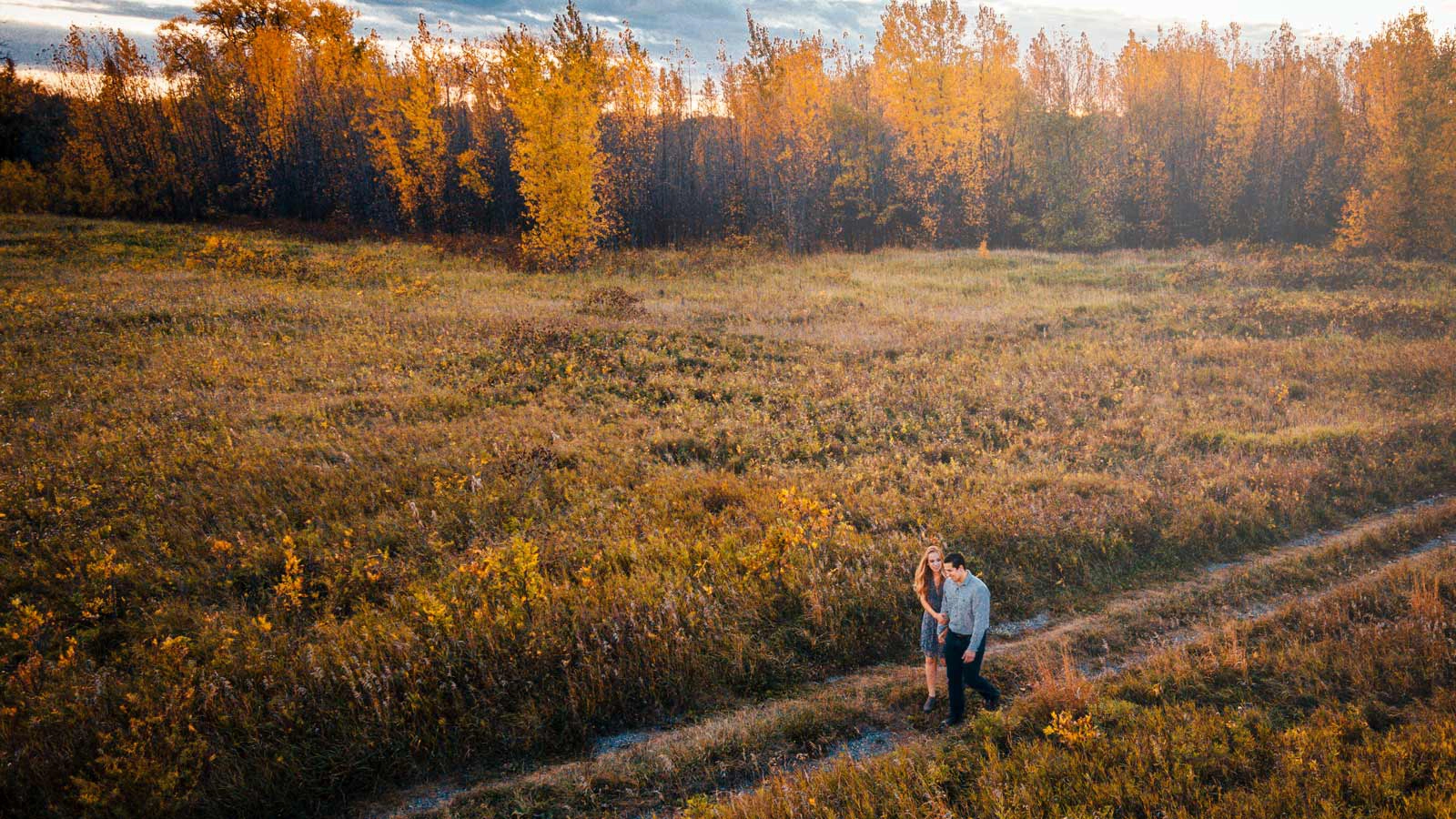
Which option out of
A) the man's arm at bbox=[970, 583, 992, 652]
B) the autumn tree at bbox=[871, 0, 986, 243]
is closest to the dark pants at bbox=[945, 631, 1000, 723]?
the man's arm at bbox=[970, 583, 992, 652]

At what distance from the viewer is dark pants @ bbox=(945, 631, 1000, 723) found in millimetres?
6117

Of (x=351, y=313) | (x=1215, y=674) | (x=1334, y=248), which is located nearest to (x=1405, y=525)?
(x=1215, y=674)

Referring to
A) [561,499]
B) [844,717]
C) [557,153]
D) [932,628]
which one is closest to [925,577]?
[932,628]

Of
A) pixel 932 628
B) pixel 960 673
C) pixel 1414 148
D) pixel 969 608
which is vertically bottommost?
pixel 960 673

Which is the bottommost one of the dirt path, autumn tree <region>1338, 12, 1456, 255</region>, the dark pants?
the dirt path

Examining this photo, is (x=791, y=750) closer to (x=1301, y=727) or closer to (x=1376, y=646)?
(x=1301, y=727)

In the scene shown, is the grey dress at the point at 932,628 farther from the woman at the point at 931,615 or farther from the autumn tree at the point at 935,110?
the autumn tree at the point at 935,110

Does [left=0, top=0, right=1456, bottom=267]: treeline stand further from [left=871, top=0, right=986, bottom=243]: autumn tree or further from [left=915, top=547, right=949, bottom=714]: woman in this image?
[left=915, top=547, right=949, bottom=714]: woman

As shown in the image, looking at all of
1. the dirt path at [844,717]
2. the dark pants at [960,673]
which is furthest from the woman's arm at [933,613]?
the dirt path at [844,717]

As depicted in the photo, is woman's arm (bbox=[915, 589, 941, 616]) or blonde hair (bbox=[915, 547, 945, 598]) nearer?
woman's arm (bbox=[915, 589, 941, 616])

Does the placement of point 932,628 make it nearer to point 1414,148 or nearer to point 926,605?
point 926,605

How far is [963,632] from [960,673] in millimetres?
418

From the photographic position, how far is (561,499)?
10.7m

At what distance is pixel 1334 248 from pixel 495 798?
49409mm
